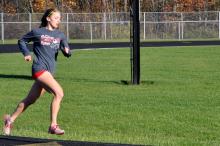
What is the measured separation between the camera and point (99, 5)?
6656 cm

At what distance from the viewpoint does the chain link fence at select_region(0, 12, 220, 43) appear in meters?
52.5

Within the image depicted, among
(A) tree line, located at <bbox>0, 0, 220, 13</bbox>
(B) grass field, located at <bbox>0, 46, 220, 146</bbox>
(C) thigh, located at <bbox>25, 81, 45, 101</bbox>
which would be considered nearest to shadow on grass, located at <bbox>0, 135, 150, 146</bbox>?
(B) grass field, located at <bbox>0, 46, 220, 146</bbox>

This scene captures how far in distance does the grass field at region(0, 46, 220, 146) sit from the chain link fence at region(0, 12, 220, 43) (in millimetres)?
26796

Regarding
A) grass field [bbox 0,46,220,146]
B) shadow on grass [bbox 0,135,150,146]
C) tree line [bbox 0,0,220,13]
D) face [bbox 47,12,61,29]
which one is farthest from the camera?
tree line [bbox 0,0,220,13]

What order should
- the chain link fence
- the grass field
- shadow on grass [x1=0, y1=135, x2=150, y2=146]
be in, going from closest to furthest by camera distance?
shadow on grass [x1=0, y1=135, x2=150, y2=146], the grass field, the chain link fence

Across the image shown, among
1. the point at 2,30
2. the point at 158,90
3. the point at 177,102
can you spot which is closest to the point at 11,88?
the point at 158,90

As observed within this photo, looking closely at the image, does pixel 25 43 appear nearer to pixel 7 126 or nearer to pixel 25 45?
pixel 25 45

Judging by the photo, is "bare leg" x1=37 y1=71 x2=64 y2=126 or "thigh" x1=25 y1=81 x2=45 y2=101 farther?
"thigh" x1=25 y1=81 x2=45 y2=101

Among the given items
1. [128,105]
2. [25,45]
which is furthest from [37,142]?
[128,105]

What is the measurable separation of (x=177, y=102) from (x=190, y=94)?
1.56 meters

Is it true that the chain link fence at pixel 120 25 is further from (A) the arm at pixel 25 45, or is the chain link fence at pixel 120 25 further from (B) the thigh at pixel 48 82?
(B) the thigh at pixel 48 82

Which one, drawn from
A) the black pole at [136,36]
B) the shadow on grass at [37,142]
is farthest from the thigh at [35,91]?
the black pole at [136,36]

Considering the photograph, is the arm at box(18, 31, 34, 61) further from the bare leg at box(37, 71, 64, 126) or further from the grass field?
the grass field

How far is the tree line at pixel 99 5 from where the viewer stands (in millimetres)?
65312
